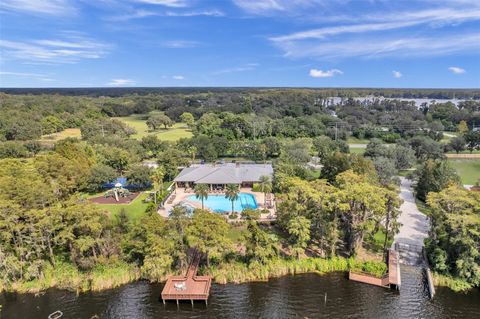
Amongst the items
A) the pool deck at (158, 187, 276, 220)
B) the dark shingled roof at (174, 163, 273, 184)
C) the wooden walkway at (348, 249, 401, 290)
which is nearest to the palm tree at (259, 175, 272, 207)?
the pool deck at (158, 187, 276, 220)

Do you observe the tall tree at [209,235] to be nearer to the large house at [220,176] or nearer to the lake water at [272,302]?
the lake water at [272,302]

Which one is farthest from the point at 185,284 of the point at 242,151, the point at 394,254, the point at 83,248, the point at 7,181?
the point at 242,151

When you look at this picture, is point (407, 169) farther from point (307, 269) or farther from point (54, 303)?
point (54, 303)

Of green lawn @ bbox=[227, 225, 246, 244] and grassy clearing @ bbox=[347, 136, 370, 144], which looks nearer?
green lawn @ bbox=[227, 225, 246, 244]

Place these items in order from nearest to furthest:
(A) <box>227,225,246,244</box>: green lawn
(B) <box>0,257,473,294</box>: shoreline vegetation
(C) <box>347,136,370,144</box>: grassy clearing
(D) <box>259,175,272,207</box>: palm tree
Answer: (B) <box>0,257,473,294</box>: shoreline vegetation
(A) <box>227,225,246,244</box>: green lawn
(D) <box>259,175,272,207</box>: palm tree
(C) <box>347,136,370,144</box>: grassy clearing

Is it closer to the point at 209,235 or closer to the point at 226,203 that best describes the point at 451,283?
the point at 209,235

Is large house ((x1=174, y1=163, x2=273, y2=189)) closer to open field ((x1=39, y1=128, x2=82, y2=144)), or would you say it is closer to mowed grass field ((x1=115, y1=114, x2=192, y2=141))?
mowed grass field ((x1=115, y1=114, x2=192, y2=141))
